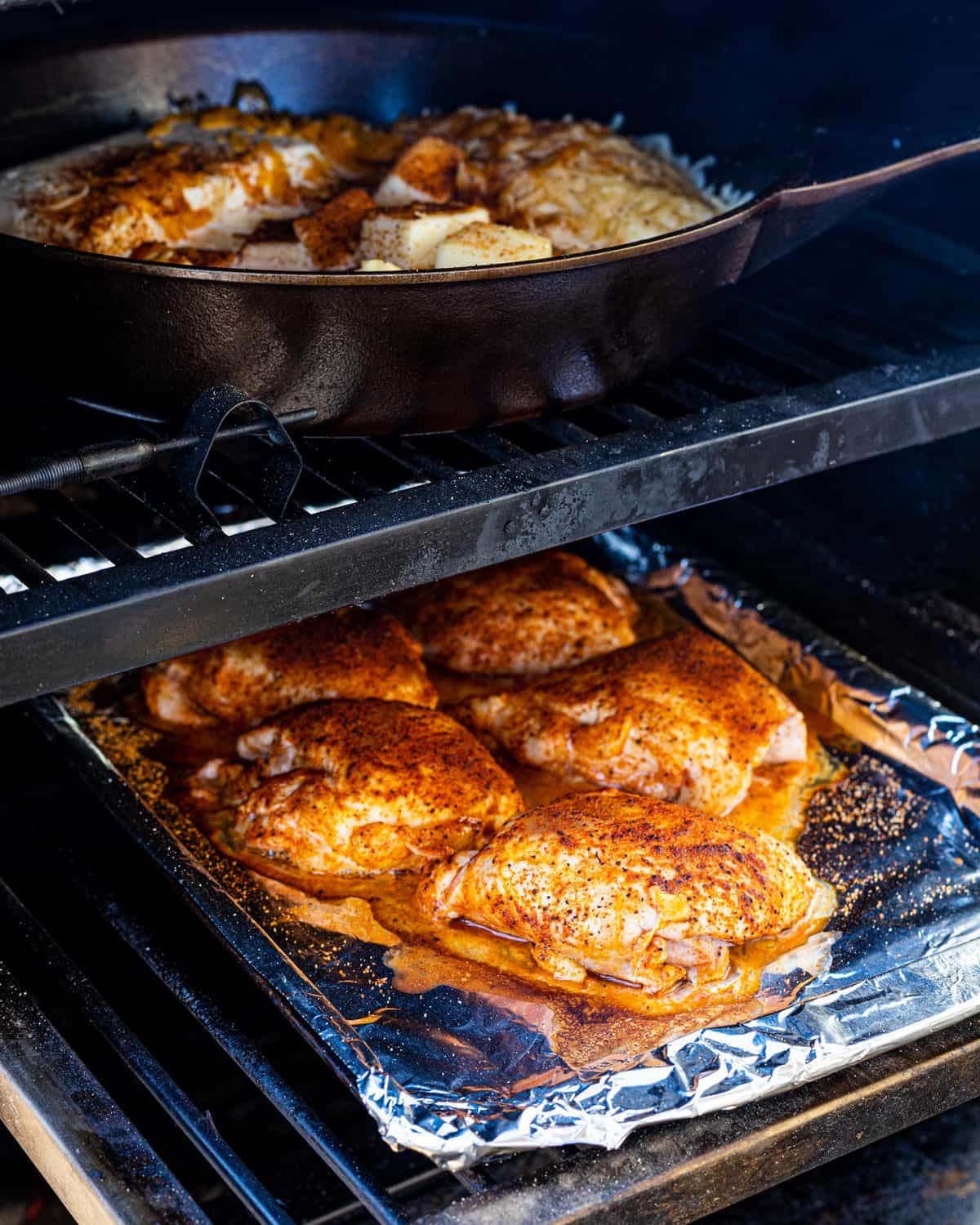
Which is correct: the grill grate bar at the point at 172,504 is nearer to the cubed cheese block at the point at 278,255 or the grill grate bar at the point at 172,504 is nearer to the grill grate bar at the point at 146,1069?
the cubed cheese block at the point at 278,255

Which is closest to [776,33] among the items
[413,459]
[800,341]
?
[800,341]

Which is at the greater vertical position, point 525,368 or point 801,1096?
point 525,368

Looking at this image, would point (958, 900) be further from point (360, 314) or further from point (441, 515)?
point (360, 314)

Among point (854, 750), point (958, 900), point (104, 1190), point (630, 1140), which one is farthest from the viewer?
point (854, 750)

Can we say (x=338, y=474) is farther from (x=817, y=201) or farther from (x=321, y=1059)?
(x=321, y=1059)

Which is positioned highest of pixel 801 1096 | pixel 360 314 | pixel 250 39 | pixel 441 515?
pixel 250 39

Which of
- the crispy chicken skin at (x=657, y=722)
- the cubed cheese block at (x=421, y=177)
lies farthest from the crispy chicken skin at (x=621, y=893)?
the cubed cheese block at (x=421, y=177)

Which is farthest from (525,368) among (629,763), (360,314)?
(629,763)
